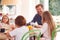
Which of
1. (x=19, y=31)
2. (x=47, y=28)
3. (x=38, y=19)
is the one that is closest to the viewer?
(x=19, y=31)

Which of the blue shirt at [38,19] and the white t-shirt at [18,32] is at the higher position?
the blue shirt at [38,19]

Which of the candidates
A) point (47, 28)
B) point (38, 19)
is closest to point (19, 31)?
point (47, 28)

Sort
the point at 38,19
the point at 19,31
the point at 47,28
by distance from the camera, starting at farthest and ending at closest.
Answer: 1. the point at 38,19
2. the point at 47,28
3. the point at 19,31

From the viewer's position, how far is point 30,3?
351 cm

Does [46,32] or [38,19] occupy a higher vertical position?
[38,19]

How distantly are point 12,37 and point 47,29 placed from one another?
0.51 meters

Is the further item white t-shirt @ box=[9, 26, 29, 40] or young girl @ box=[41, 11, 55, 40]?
young girl @ box=[41, 11, 55, 40]

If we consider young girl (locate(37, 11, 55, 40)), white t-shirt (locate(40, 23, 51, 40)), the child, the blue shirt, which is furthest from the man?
the child

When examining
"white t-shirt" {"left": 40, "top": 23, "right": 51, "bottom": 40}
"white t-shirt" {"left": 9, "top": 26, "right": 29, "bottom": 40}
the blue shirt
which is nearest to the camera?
"white t-shirt" {"left": 9, "top": 26, "right": 29, "bottom": 40}

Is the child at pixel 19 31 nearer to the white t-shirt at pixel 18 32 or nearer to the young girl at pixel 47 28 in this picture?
the white t-shirt at pixel 18 32

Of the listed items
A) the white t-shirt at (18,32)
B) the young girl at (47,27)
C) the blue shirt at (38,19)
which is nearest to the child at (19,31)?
the white t-shirt at (18,32)

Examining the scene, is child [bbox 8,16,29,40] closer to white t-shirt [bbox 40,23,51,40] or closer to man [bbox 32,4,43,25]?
white t-shirt [bbox 40,23,51,40]

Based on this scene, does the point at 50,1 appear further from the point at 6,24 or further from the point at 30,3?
the point at 6,24

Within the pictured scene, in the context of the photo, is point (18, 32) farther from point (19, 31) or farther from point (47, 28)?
point (47, 28)
